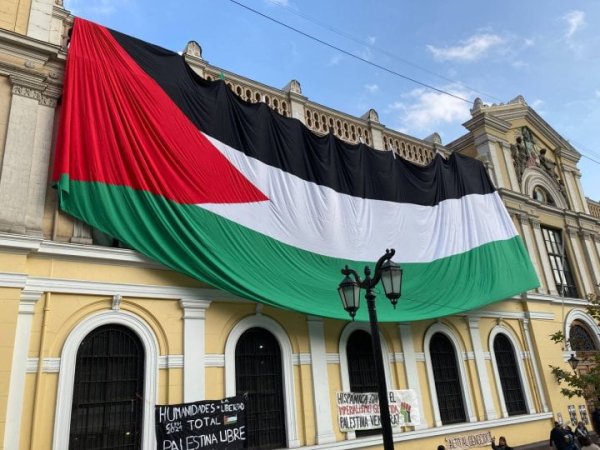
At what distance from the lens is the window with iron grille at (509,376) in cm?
1587

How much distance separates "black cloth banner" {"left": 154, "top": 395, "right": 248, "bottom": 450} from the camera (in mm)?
8836

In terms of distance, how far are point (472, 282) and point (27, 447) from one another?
463 inches

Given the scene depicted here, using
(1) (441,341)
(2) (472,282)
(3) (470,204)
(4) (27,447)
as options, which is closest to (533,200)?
(3) (470,204)

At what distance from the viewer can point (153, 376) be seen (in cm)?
945

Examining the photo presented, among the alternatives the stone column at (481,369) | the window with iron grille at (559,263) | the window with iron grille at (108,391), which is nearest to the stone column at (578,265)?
the window with iron grille at (559,263)

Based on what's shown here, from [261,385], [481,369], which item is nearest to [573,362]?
[481,369]

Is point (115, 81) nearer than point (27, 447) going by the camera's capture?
No

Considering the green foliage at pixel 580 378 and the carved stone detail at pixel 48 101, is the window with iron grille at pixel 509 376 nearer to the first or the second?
the green foliage at pixel 580 378

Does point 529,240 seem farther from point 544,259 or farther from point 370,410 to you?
point 370,410

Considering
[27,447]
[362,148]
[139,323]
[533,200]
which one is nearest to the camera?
[27,447]

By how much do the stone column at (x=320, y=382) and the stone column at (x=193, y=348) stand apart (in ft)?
9.11

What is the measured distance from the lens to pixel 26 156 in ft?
30.4

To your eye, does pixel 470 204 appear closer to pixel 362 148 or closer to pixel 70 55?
pixel 362 148

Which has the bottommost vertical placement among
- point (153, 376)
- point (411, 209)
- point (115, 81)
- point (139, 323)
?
point (153, 376)
